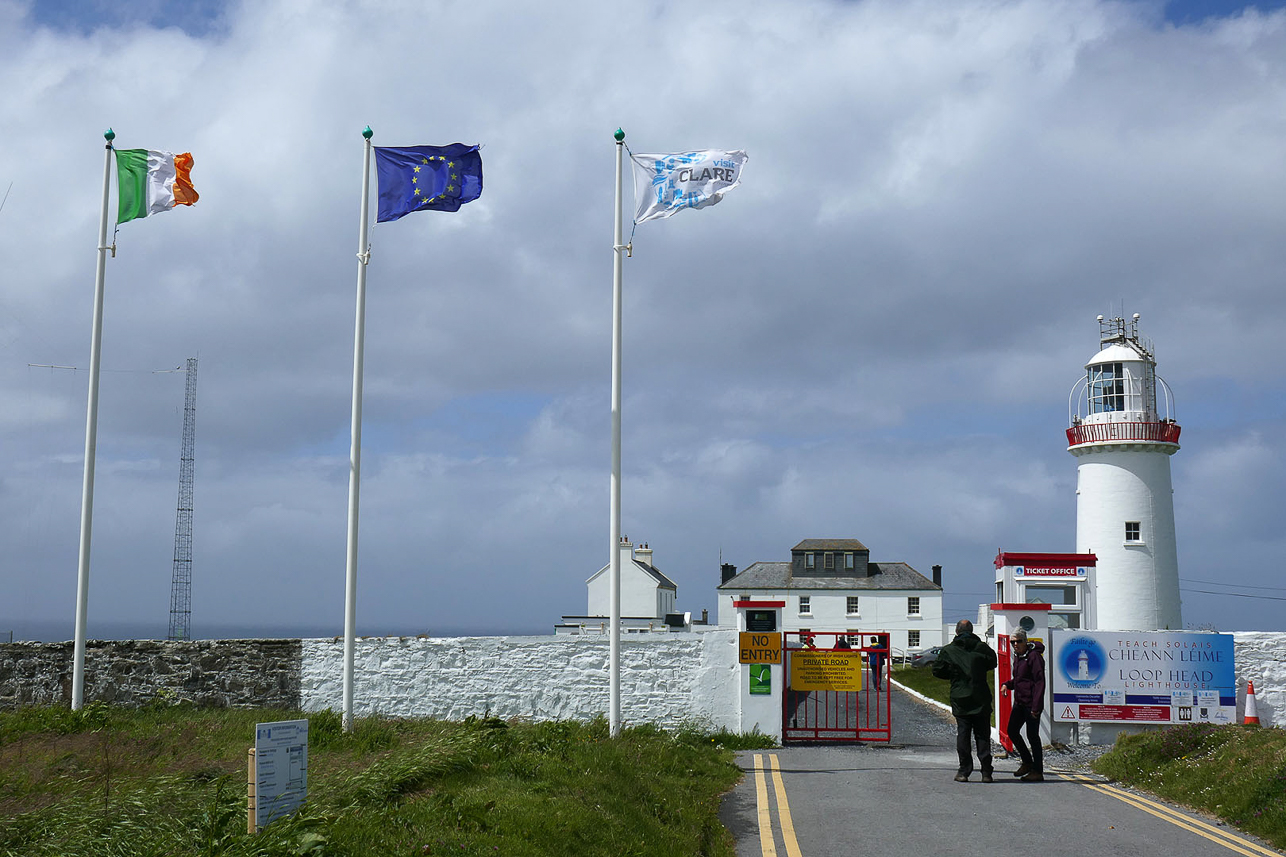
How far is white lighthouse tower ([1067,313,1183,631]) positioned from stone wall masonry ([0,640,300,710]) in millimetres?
24637

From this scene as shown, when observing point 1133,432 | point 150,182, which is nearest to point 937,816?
point 150,182

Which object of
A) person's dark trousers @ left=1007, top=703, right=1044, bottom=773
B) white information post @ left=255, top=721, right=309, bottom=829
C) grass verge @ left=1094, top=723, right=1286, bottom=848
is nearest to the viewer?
white information post @ left=255, top=721, right=309, bottom=829

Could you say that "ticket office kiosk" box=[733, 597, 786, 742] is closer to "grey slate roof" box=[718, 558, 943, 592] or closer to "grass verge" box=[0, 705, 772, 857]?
"grass verge" box=[0, 705, 772, 857]

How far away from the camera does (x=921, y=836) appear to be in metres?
10.4

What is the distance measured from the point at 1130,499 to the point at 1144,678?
17574 millimetres

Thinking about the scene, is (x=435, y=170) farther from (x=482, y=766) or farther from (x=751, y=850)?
(x=751, y=850)

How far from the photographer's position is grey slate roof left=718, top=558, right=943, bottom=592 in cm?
7212

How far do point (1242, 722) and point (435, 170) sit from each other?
50.0 ft

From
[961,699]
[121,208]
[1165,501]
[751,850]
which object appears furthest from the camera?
[1165,501]

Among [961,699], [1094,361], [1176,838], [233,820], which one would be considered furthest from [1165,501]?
[233,820]

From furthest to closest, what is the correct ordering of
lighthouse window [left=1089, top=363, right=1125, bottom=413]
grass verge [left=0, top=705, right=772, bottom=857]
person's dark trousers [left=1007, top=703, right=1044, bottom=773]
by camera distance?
lighthouse window [left=1089, top=363, right=1125, bottom=413] → person's dark trousers [left=1007, top=703, right=1044, bottom=773] → grass verge [left=0, top=705, right=772, bottom=857]

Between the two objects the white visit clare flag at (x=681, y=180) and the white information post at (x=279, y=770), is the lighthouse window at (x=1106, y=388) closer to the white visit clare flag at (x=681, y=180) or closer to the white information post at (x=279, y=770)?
the white visit clare flag at (x=681, y=180)

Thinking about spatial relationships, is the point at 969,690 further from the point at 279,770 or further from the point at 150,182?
the point at 150,182

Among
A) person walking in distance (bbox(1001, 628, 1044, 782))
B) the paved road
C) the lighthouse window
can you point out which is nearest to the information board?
the paved road
